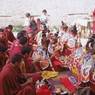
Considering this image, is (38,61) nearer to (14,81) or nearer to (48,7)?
(14,81)

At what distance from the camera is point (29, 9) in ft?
38.5

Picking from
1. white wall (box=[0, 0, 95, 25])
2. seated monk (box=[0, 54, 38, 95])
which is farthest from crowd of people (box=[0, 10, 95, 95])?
white wall (box=[0, 0, 95, 25])

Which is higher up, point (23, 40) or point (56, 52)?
point (23, 40)

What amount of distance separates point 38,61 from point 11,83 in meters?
1.45

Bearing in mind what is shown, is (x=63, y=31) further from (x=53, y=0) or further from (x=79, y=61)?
(x=53, y=0)

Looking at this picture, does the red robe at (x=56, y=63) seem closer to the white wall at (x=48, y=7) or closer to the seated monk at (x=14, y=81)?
the seated monk at (x=14, y=81)

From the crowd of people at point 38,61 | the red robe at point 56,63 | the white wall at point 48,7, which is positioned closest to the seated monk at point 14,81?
the crowd of people at point 38,61

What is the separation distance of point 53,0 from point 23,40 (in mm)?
5654

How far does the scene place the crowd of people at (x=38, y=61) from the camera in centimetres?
445

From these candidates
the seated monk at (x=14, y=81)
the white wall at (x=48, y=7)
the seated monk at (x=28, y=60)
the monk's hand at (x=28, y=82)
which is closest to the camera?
the seated monk at (x=14, y=81)

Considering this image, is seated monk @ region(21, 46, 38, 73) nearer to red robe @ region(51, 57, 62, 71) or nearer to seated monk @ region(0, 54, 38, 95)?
seated monk @ region(0, 54, 38, 95)

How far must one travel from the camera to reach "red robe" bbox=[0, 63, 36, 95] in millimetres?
→ 4352

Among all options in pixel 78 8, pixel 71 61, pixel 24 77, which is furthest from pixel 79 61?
pixel 78 8

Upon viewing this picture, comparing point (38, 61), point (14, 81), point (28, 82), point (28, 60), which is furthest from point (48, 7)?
point (14, 81)
